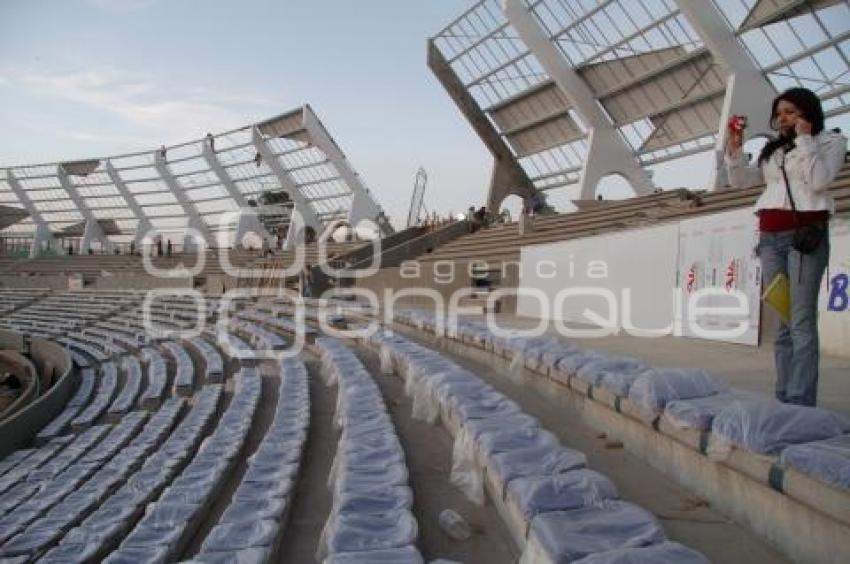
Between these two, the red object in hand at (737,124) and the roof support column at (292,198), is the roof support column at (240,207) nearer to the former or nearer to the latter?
the roof support column at (292,198)

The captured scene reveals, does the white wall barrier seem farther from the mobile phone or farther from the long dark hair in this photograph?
the long dark hair

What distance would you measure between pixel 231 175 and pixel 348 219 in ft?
32.8

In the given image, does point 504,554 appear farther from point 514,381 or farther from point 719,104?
point 719,104

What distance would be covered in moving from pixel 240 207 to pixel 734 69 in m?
32.4

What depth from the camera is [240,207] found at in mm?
45344

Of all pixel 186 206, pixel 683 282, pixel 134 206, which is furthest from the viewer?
pixel 134 206

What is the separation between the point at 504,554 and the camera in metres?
2.63

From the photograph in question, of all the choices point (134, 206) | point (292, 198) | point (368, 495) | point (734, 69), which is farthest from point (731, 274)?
point (134, 206)

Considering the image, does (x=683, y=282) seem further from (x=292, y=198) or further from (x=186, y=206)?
(x=186, y=206)

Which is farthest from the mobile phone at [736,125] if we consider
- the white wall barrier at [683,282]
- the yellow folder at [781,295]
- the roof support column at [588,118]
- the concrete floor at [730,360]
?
the roof support column at [588,118]

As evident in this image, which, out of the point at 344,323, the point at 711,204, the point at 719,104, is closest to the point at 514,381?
the point at 344,323

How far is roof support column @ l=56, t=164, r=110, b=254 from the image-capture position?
171 ft

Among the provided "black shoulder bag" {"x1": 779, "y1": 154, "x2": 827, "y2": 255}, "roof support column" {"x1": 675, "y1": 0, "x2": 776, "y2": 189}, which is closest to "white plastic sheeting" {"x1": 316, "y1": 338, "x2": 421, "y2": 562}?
"black shoulder bag" {"x1": 779, "y1": 154, "x2": 827, "y2": 255}

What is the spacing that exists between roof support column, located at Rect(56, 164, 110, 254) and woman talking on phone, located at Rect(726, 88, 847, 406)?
2159 inches
